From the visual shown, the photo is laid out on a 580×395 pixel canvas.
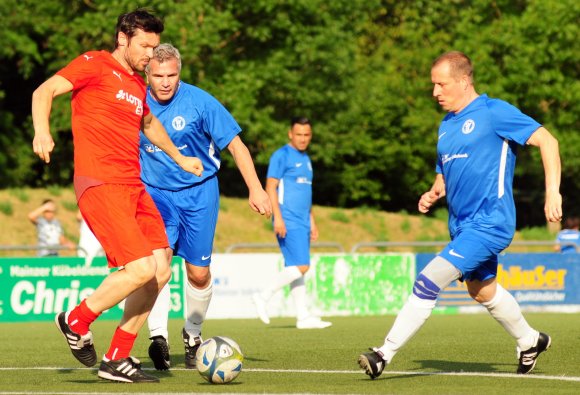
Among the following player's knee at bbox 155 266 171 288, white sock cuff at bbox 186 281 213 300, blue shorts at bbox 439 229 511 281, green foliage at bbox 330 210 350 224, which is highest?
blue shorts at bbox 439 229 511 281

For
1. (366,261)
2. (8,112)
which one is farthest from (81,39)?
(366,261)

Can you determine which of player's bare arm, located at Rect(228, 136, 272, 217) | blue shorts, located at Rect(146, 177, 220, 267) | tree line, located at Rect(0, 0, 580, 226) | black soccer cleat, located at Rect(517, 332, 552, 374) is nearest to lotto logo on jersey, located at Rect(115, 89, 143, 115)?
player's bare arm, located at Rect(228, 136, 272, 217)

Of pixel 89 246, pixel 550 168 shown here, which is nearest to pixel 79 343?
pixel 550 168

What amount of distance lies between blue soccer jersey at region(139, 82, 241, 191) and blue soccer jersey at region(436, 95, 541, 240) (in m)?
1.69

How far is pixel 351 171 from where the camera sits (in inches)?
1842

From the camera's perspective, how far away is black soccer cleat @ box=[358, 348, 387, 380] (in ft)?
24.8

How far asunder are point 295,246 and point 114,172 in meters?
7.37

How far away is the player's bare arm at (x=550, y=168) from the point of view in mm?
7660

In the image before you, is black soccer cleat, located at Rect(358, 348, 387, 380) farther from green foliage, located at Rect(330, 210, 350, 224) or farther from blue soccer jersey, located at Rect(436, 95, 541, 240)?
green foliage, located at Rect(330, 210, 350, 224)

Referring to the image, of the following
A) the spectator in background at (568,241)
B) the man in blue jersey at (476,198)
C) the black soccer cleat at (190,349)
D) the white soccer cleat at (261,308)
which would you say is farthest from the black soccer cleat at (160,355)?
the spectator in background at (568,241)

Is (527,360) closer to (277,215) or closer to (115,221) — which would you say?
(115,221)

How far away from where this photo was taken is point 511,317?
27.6ft

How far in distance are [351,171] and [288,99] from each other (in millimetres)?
8099

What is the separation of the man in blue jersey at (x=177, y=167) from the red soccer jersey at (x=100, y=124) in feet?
3.75
